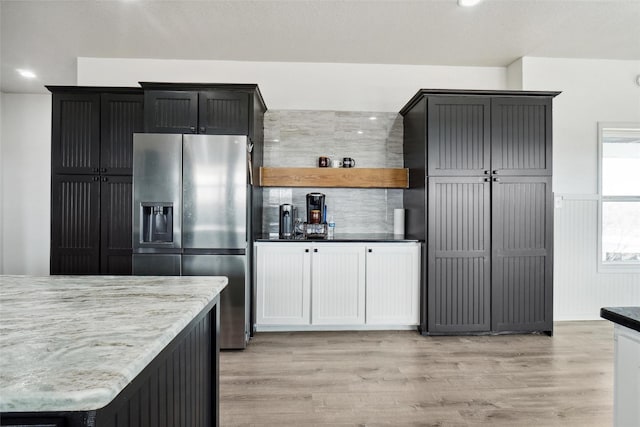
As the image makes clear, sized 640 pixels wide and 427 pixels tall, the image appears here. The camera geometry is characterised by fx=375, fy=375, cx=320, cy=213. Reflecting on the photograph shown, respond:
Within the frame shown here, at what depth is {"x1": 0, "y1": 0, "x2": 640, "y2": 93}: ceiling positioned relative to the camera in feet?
9.80

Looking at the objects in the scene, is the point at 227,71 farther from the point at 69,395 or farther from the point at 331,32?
the point at 69,395

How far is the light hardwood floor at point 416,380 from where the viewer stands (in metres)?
2.11

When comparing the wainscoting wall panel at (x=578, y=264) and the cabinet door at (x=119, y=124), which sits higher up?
the cabinet door at (x=119, y=124)

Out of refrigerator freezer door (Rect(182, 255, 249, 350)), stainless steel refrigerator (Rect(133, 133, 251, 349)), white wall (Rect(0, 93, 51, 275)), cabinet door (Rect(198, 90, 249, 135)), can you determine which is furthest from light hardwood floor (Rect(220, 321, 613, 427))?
white wall (Rect(0, 93, 51, 275))

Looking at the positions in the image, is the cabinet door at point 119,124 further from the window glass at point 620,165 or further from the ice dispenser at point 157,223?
the window glass at point 620,165

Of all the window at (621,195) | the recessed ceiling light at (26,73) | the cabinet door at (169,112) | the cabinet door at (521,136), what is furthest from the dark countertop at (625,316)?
the recessed ceiling light at (26,73)

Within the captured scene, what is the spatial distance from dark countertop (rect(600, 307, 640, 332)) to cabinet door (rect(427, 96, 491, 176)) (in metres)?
2.30

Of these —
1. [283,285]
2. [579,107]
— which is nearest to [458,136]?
[579,107]

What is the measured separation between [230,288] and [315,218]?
1131mm

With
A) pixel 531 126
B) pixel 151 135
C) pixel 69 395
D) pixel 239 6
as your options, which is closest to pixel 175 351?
pixel 69 395

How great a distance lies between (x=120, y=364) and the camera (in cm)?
69

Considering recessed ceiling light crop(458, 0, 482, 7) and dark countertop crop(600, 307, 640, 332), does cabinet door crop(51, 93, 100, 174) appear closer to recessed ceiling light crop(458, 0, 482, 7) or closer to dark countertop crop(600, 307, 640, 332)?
recessed ceiling light crop(458, 0, 482, 7)

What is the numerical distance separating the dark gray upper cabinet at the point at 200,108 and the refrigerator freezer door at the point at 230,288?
109 cm

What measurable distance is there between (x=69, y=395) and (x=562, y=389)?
2.83 meters
